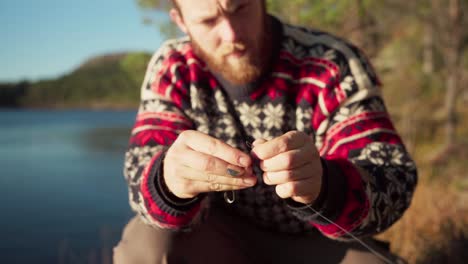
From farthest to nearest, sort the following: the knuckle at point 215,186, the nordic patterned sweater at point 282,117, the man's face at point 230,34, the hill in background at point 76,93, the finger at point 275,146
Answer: the hill in background at point 76,93
the man's face at point 230,34
the nordic patterned sweater at point 282,117
the knuckle at point 215,186
the finger at point 275,146

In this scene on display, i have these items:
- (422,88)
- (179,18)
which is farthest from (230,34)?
(422,88)

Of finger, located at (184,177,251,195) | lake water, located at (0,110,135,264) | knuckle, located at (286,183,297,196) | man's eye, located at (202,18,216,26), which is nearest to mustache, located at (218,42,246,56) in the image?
man's eye, located at (202,18,216,26)

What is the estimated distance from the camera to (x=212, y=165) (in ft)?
4.51

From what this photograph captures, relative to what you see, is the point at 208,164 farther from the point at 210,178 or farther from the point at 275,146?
the point at 275,146

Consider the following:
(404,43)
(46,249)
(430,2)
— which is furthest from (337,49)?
(404,43)

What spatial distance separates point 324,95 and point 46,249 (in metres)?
4.66

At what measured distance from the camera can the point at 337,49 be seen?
7.00 ft

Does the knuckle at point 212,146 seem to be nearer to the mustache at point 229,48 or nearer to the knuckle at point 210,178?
the knuckle at point 210,178

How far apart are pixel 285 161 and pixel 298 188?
0.13m

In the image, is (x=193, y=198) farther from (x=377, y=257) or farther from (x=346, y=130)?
(x=377, y=257)

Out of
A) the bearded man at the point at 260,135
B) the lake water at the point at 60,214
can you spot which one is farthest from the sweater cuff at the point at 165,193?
the lake water at the point at 60,214

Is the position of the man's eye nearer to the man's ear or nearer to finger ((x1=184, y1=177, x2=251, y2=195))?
the man's ear

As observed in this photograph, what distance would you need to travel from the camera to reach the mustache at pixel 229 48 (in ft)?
→ 6.64

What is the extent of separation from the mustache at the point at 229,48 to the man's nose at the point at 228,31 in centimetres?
2
